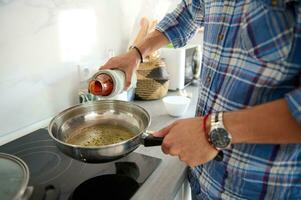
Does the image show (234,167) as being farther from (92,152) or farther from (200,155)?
(92,152)

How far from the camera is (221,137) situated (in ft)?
1.52

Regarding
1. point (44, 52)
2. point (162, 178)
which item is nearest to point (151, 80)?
point (44, 52)

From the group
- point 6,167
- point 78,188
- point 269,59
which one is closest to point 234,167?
point 269,59

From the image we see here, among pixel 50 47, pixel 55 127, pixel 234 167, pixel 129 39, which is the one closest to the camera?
pixel 234 167

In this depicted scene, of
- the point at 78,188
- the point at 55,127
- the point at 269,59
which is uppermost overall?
the point at 269,59

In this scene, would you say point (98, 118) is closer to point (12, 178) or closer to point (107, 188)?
point (107, 188)

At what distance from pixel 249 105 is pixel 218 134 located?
0.35 ft

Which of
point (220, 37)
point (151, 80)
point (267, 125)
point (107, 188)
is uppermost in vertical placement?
point (220, 37)

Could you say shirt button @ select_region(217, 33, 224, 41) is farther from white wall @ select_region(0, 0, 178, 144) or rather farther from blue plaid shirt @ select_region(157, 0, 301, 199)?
white wall @ select_region(0, 0, 178, 144)

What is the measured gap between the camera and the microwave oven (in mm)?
1335

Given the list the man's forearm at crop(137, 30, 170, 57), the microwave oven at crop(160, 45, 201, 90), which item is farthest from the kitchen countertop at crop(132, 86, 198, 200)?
the microwave oven at crop(160, 45, 201, 90)

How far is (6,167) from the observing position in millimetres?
532

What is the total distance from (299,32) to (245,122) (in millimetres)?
176

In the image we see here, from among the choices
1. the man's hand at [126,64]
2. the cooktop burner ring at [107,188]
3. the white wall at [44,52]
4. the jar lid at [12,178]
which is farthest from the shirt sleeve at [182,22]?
the jar lid at [12,178]
